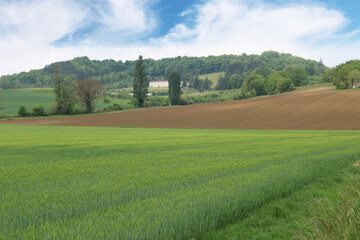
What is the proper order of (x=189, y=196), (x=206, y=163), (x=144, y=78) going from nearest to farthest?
1. (x=189, y=196)
2. (x=206, y=163)
3. (x=144, y=78)

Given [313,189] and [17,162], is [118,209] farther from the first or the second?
[17,162]

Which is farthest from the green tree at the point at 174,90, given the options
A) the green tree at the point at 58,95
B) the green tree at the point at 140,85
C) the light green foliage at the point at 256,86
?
the green tree at the point at 58,95

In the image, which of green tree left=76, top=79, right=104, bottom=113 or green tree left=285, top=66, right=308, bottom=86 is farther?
green tree left=285, top=66, right=308, bottom=86

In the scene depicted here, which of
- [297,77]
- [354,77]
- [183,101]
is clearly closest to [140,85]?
[183,101]

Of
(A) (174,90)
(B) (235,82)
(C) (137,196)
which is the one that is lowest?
(C) (137,196)

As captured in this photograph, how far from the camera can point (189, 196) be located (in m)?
4.98

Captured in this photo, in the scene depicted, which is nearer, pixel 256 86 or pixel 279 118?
pixel 279 118

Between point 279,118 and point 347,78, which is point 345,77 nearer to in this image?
point 347,78

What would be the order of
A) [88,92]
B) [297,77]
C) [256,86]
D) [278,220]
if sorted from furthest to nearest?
[297,77]
[256,86]
[88,92]
[278,220]

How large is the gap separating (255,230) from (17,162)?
27.1 ft

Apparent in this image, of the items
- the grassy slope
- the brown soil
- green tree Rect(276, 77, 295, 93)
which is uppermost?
green tree Rect(276, 77, 295, 93)

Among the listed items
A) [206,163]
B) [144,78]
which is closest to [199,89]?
[144,78]

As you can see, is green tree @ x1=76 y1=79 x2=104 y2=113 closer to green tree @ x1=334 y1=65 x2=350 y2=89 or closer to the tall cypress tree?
the tall cypress tree

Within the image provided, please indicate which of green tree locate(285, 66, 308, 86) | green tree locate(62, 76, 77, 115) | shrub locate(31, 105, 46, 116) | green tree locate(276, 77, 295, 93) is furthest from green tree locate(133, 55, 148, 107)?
green tree locate(285, 66, 308, 86)
